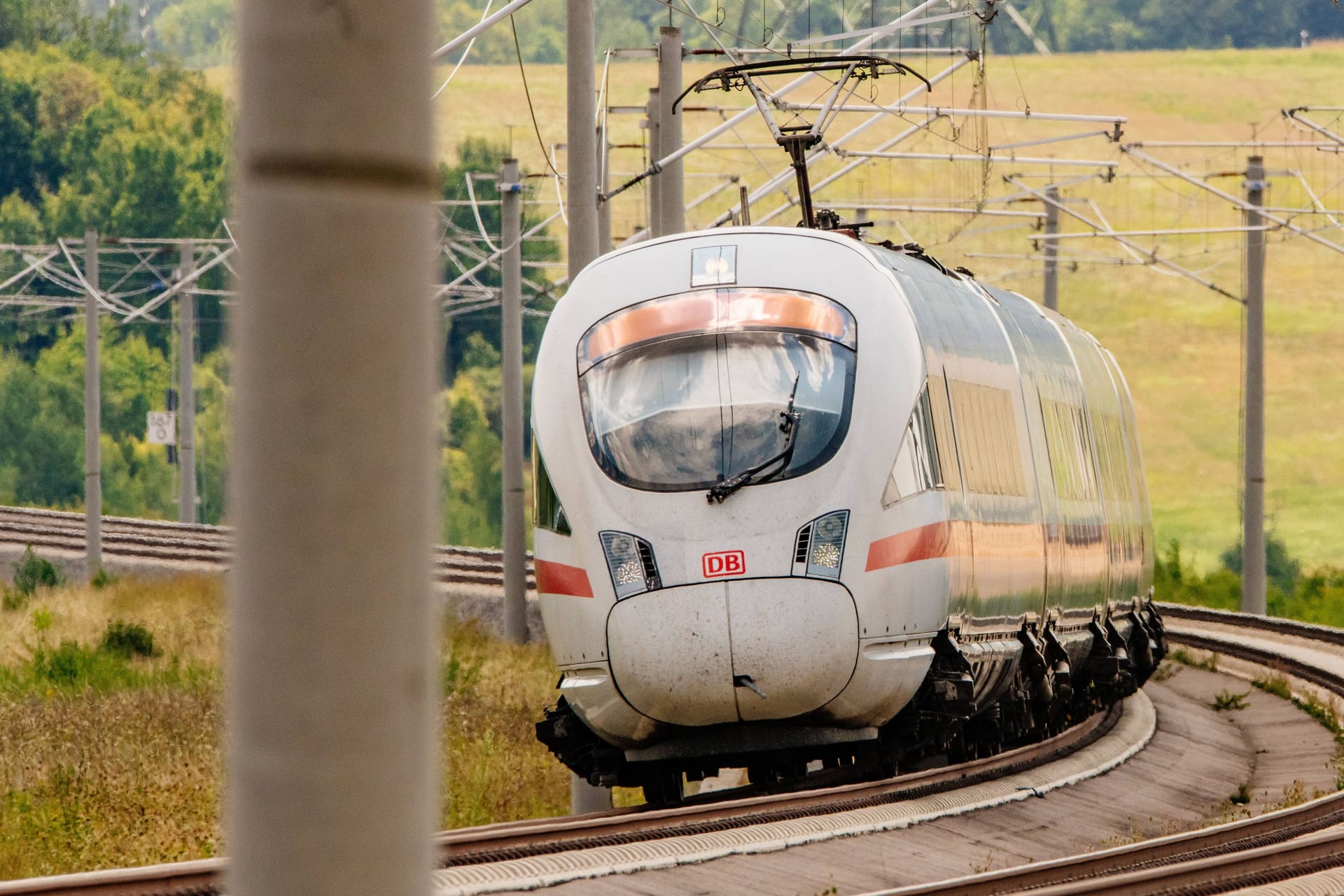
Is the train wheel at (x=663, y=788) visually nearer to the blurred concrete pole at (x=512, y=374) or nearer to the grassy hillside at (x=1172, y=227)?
the blurred concrete pole at (x=512, y=374)

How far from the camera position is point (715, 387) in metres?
11.1

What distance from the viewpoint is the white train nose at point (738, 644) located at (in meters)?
10.6

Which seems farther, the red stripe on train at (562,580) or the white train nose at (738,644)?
the red stripe on train at (562,580)

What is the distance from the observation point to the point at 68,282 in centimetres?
6762

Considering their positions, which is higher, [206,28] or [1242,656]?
[206,28]

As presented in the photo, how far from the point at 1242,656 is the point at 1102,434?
9.46 m

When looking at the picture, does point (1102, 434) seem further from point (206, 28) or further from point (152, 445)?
point (206, 28)

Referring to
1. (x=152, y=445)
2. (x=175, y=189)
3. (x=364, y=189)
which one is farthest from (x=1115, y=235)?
(x=175, y=189)

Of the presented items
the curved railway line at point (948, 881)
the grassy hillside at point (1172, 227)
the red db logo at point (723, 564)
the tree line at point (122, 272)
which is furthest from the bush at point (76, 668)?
the grassy hillside at point (1172, 227)

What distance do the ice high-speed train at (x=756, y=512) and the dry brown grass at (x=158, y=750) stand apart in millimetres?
2329

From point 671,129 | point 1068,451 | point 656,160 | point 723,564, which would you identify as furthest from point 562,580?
point 656,160

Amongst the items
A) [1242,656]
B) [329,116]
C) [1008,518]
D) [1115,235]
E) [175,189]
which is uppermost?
[175,189]

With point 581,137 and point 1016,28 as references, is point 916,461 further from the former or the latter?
point 1016,28

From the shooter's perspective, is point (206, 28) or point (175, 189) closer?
point (175, 189)
